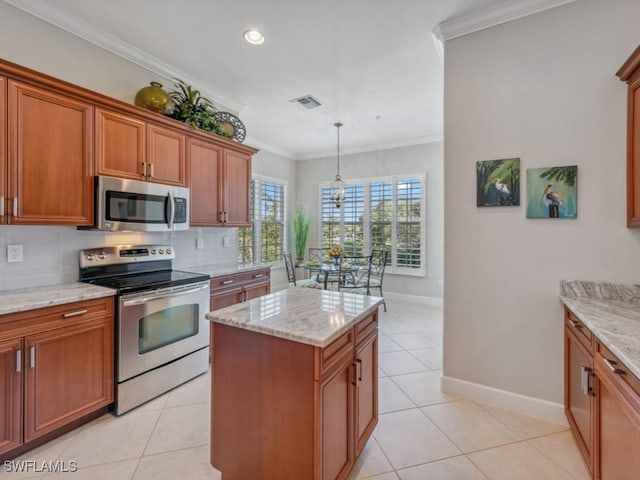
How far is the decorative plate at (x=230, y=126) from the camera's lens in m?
3.37

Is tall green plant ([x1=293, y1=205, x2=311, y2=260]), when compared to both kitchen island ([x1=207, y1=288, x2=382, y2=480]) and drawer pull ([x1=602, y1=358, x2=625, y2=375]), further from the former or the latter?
drawer pull ([x1=602, y1=358, x2=625, y2=375])

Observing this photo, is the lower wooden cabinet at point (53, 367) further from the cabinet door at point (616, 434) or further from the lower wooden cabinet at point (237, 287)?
the cabinet door at point (616, 434)

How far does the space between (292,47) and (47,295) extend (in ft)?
8.88

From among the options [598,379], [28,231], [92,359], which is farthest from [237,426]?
[28,231]

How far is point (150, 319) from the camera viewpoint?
230 centimetres

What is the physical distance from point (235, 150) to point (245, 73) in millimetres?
807

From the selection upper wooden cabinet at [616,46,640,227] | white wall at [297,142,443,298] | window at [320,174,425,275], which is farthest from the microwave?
white wall at [297,142,443,298]

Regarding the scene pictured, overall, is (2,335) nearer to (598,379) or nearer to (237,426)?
(237,426)

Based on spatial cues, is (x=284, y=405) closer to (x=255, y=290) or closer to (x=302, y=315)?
(x=302, y=315)

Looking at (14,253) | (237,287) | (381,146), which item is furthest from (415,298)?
(14,253)

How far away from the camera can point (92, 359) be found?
2025 millimetres

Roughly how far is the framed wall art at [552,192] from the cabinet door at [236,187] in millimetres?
2837

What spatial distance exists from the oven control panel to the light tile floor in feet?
3.87

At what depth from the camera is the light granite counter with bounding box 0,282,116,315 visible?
5.57 ft
